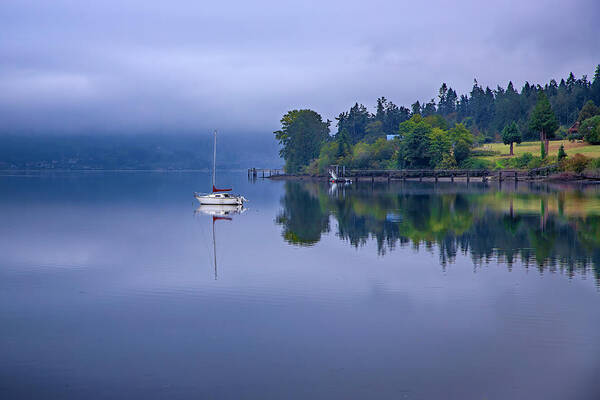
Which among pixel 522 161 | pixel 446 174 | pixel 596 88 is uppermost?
pixel 596 88

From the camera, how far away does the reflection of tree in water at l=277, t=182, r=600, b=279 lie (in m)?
26.5

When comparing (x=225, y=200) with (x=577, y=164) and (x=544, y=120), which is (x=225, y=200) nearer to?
(x=577, y=164)

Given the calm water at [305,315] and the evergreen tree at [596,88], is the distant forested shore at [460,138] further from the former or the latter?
the calm water at [305,315]

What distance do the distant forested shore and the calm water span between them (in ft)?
258

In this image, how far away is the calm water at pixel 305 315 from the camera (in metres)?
11.7

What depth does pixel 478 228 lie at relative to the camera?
118 feet

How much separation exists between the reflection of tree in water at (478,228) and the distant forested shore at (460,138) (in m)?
52.8

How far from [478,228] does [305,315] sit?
22.7 metres

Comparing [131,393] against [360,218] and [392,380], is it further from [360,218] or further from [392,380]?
[360,218]

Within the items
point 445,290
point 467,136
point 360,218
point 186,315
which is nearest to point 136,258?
point 186,315

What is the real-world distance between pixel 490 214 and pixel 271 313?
31.9 meters

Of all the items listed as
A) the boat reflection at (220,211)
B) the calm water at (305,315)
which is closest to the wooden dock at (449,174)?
the boat reflection at (220,211)

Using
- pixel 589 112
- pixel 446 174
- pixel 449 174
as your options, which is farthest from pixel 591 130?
pixel 446 174

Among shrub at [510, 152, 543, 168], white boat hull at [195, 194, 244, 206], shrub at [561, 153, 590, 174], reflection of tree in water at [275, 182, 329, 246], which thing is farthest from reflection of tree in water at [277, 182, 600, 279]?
shrub at [510, 152, 543, 168]
